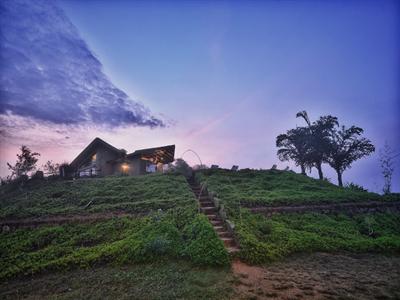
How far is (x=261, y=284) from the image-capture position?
507cm

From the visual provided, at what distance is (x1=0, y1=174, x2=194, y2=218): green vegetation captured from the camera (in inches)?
406

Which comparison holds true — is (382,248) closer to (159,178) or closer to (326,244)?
(326,244)

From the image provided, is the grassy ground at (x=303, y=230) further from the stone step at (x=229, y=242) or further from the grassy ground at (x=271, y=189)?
the stone step at (x=229, y=242)

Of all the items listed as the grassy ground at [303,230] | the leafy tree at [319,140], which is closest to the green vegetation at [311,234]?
the grassy ground at [303,230]

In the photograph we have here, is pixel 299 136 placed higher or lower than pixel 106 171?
higher

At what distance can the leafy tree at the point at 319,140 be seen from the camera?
23438 millimetres

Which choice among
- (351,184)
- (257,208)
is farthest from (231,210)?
(351,184)

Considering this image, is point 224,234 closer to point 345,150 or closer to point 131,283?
point 131,283

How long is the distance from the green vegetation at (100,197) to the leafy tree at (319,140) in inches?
642

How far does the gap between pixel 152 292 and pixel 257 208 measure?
258 inches

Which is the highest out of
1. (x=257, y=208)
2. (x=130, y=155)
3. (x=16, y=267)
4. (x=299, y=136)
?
(x=299, y=136)

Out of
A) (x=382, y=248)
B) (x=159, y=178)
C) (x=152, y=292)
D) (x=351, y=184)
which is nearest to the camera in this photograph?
(x=152, y=292)

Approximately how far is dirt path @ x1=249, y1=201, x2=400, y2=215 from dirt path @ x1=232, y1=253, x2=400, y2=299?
3245 millimetres

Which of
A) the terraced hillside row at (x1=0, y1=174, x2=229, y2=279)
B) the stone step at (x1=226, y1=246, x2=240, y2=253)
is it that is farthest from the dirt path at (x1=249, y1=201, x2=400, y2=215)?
the terraced hillside row at (x1=0, y1=174, x2=229, y2=279)
